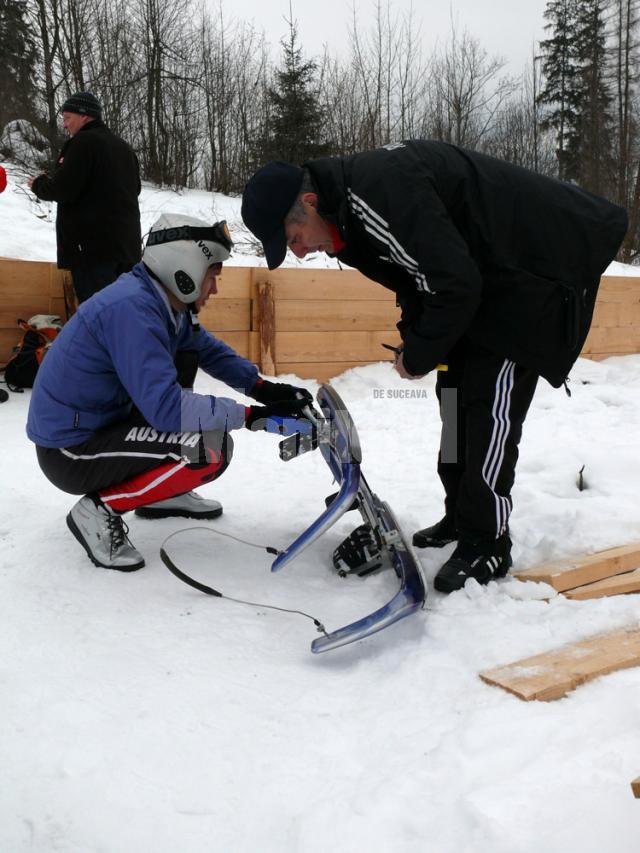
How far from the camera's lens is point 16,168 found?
37.0ft

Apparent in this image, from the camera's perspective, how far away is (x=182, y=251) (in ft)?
7.83

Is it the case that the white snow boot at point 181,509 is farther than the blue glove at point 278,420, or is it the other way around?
the white snow boot at point 181,509

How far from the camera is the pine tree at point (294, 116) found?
47.6 feet

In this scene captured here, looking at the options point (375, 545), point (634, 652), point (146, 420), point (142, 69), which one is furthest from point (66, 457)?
point (142, 69)

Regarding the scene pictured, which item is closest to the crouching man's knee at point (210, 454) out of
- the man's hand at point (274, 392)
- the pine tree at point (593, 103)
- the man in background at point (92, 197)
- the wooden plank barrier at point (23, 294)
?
the man's hand at point (274, 392)

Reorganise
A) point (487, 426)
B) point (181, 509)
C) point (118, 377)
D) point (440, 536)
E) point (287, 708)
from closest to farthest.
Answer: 1. point (287, 708)
2. point (487, 426)
3. point (118, 377)
4. point (440, 536)
5. point (181, 509)

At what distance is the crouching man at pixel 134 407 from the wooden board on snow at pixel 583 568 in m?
0.98

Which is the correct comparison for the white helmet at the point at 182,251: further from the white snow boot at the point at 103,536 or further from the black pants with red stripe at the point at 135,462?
the white snow boot at the point at 103,536

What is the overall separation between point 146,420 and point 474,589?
1285 mm

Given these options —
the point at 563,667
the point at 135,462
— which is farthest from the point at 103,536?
the point at 563,667

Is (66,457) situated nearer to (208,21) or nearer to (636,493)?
(636,493)

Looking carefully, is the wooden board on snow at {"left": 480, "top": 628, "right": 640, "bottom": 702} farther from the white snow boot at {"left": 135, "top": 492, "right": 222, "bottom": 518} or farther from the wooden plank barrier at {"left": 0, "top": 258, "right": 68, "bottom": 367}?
the wooden plank barrier at {"left": 0, "top": 258, "right": 68, "bottom": 367}

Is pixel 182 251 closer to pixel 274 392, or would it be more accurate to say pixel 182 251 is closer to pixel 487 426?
pixel 274 392

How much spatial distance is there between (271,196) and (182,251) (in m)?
0.46
